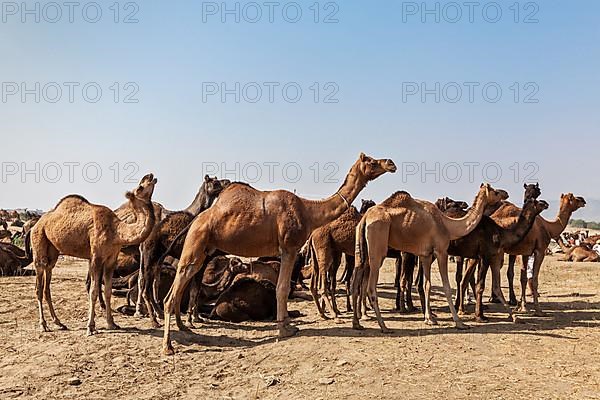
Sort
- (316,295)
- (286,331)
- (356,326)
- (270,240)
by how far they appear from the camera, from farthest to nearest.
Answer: (316,295) → (356,326) → (270,240) → (286,331)

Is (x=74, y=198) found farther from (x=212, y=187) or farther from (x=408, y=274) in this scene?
(x=408, y=274)

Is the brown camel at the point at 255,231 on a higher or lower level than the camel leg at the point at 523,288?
higher

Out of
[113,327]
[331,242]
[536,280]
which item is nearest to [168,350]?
[113,327]

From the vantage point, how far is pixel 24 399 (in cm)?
802

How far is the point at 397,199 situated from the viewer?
12078 mm

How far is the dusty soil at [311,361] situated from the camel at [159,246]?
447 millimetres

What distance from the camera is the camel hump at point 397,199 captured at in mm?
12031

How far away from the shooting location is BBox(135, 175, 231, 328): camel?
473 inches

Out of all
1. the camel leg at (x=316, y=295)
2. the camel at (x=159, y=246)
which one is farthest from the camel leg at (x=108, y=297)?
the camel leg at (x=316, y=295)

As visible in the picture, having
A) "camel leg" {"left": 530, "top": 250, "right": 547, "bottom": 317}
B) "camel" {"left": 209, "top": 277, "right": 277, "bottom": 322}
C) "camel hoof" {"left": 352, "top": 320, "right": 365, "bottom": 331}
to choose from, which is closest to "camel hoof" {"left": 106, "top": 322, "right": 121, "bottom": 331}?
"camel" {"left": 209, "top": 277, "right": 277, "bottom": 322}

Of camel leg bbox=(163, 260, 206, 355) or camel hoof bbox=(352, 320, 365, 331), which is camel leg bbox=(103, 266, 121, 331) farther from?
camel hoof bbox=(352, 320, 365, 331)

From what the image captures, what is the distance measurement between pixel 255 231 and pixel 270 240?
326 millimetres

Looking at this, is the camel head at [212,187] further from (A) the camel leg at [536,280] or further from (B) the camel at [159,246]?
(A) the camel leg at [536,280]

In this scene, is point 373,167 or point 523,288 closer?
point 373,167
